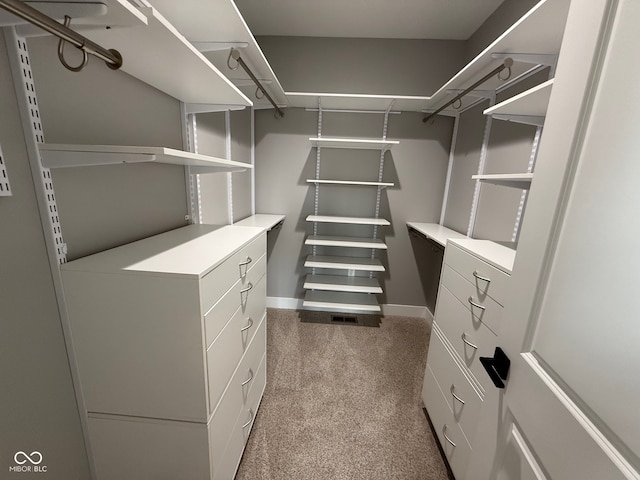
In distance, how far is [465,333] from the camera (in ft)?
4.07

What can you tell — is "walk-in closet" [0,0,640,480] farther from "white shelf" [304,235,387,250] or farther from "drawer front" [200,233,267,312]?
"white shelf" [304,235,387,250]

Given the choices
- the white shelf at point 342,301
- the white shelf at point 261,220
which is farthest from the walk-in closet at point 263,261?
the white shelf at point 342,301

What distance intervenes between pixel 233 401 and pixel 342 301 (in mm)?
1607

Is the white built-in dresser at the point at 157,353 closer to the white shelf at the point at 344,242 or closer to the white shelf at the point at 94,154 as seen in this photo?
the white shelf at the point at 94,154

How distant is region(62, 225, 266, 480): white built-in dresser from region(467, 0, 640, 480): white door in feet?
2.94

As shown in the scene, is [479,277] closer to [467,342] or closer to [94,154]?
[467,342]

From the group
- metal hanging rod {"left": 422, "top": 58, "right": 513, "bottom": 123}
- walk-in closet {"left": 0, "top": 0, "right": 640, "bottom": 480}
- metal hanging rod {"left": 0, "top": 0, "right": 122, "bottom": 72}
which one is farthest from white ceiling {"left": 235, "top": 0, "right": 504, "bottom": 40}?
metal hanging rod {"left": 0, "top": 0, "right": 122, "bottom": 72}

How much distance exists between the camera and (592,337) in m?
0.46

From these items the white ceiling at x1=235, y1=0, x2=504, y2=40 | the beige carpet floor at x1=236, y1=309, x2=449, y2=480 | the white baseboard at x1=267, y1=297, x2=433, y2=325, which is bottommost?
the beige carpet floor at x1=236, y1=309, x2=449, y2=480

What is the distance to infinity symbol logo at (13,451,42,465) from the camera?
752 millimetres

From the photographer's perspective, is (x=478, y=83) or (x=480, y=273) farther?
(x=478, y=83)

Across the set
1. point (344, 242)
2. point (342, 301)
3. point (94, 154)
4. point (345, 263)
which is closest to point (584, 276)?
point (94, 154)

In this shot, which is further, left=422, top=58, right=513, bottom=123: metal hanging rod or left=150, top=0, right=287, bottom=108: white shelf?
left=422, top=58, right=513, bottom=123: metal hanging rod

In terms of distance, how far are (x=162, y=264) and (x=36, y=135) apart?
0.48 m
